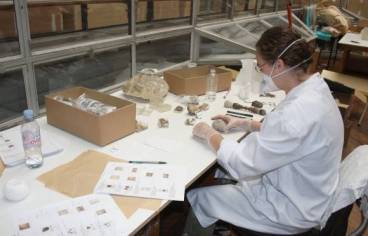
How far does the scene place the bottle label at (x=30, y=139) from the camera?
4.13 feet

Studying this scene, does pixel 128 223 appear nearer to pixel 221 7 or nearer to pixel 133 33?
pixel 133 33

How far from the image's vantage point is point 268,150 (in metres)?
1.13

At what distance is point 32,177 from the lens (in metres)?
1.20

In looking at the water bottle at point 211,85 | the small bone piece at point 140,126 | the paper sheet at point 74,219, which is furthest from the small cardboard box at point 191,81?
the paper sheet at point 74,219

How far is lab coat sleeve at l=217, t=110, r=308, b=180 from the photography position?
3.63ft

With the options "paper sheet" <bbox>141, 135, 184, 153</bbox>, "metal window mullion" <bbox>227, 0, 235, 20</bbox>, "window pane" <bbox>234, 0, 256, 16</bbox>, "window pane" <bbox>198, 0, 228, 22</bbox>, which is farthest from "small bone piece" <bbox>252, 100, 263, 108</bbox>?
"window pane" <bbox>234, 0, 256, 16</bbox>

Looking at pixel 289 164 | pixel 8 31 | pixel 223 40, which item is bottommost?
pixel 289 164

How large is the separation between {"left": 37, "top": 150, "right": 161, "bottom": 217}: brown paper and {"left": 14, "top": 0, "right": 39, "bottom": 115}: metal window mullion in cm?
53

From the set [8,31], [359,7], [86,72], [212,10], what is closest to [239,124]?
[8,31]

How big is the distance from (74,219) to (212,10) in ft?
8.92

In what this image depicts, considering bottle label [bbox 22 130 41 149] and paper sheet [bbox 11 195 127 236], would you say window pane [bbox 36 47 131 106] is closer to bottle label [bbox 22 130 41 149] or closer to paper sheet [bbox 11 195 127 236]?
bottle label [bbox 22 130 41 149]

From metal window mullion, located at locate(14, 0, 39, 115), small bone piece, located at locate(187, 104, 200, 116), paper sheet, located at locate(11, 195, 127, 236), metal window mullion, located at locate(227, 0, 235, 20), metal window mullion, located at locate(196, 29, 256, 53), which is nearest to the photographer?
paper sheet, located at locate(11, 195, 127, 236)

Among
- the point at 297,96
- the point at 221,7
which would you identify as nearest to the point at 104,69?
the point at 221,7

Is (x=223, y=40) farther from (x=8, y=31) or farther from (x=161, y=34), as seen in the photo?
(x=8, y=31)
